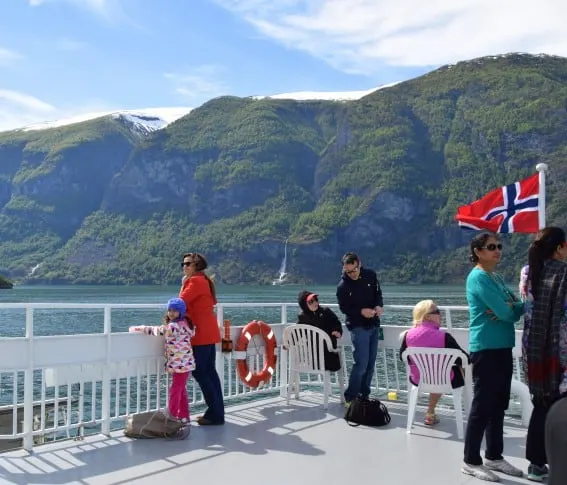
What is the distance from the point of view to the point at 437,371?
5434 millimetres

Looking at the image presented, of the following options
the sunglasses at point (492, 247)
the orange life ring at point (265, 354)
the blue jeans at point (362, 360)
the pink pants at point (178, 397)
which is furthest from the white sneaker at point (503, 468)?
the orange life ring at point (265, 354)

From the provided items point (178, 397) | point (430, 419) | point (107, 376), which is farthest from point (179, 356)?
point (430, 419)

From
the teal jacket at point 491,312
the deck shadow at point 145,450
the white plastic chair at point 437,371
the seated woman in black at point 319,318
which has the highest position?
the teal jacket at point 491,312

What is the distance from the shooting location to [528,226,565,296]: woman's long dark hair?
3.75m

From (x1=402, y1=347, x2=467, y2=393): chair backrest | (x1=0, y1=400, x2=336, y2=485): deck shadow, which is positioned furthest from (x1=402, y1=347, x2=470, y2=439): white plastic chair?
(x1=0, y1=400, x2=336, y2=485): deck shadow

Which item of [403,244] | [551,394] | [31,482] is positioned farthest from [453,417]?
[403,244]

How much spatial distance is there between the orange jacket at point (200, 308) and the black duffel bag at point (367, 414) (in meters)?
1.33

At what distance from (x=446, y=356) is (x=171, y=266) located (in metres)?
145

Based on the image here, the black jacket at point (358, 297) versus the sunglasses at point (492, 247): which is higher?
the sunglasses at point (492, 247)

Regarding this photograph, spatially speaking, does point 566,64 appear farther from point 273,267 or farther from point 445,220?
point 273,267

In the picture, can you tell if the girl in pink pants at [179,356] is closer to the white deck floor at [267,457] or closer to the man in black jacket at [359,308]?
the white deck floor at [267,457]

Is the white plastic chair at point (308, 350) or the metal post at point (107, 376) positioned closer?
the metal post at point (107, 376)

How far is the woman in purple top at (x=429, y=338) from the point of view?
17.9ft

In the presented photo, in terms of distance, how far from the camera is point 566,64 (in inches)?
6097
